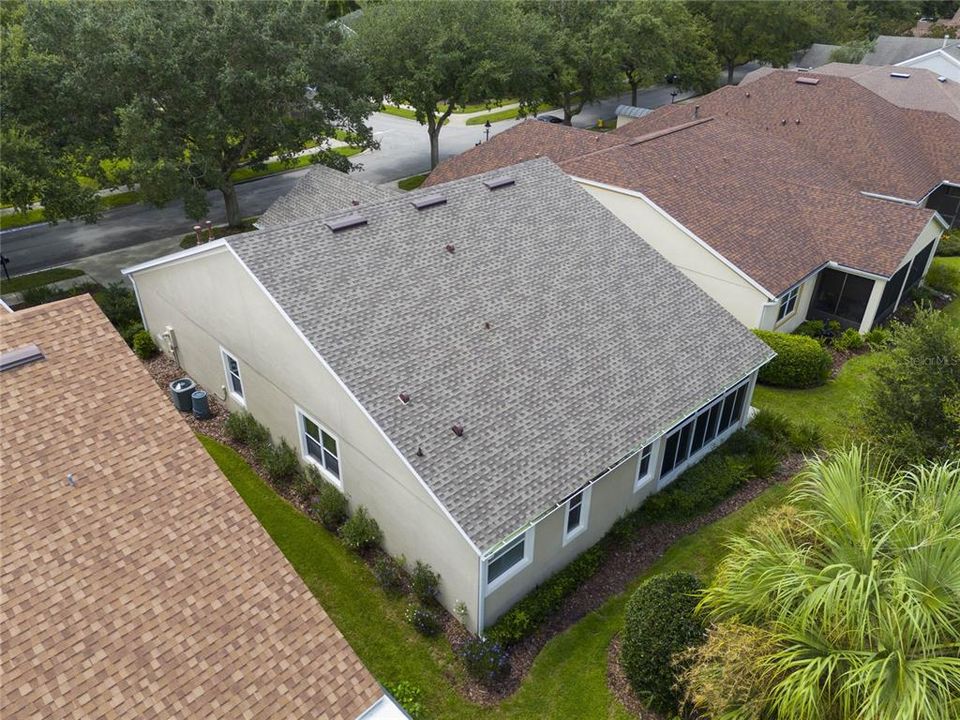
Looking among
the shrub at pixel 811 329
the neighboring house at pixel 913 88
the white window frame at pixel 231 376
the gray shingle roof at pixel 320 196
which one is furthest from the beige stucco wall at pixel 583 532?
the neighboring house at pixel 913 88

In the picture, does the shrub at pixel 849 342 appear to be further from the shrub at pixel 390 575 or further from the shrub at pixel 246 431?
the shrub at pixel 246 431

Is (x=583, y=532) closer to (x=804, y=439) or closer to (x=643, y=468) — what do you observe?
(x=643, y=468)

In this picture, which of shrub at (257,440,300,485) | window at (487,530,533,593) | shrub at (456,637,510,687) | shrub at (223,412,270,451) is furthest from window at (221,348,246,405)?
shrub at (456,637,510,687)

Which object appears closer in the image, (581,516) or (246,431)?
(581,516)

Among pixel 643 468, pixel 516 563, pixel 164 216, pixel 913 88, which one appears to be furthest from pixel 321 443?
pixel 913 88

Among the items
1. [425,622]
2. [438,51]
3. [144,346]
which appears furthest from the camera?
[438,51]

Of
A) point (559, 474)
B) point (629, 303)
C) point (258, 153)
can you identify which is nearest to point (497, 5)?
point (258, 153)
